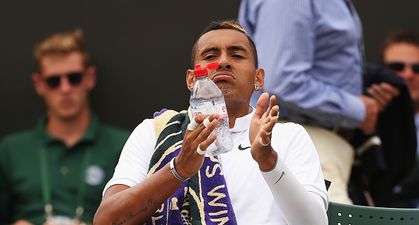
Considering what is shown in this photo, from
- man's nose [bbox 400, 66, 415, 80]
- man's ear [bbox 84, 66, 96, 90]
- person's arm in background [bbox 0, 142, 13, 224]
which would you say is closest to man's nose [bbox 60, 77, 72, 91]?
man's ear [bbox 84, 66, 96, 90]

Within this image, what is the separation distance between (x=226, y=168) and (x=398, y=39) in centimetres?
282

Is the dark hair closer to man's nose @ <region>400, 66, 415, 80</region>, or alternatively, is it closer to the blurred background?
the blurred background

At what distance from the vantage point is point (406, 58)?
6371 mm

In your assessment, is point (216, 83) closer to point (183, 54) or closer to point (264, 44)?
point (264, 44)

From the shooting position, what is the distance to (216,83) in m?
3.64

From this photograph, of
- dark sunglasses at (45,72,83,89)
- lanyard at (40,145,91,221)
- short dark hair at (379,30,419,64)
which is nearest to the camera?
lanyard at (40,145,91,221)

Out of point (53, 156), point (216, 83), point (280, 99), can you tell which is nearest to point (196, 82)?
point (216, 83)

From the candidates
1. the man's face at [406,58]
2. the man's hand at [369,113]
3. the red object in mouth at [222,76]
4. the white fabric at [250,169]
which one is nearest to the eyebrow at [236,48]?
the red object in mouth at [222,76]

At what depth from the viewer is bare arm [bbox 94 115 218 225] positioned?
3324 mm

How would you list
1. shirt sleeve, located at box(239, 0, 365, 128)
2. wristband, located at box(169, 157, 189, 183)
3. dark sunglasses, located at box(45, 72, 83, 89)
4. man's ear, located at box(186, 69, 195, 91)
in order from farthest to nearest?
1. dark sunglasses, located at box(45, 72, 83, 89)
2. shirt sleeve, located at box(239, 0, 365, 128)
3. man's ear, located at box(186, 69, 195, 91)
4. wristband, located at box(169, 157, 189, 183)

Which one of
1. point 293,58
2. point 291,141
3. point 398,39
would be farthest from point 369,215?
point 398,39

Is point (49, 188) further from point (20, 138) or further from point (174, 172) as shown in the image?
point (174, 172)

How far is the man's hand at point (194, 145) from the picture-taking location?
10.9 feet

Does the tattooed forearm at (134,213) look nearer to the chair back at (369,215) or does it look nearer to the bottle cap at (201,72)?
the bottle cap at (201,72)
